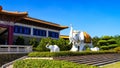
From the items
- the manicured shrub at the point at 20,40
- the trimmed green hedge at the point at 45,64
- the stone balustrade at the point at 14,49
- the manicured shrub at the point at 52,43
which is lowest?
the trimmed green hedge at the point at 45,64

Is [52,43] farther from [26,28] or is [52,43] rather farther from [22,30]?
[26,28]

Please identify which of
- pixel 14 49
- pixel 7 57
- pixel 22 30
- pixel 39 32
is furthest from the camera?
pixel 39 32

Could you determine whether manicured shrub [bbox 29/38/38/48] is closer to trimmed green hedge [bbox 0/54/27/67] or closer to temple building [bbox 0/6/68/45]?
temple building [bbox 0/6/68/45]

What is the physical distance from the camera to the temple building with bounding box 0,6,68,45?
85.6ft

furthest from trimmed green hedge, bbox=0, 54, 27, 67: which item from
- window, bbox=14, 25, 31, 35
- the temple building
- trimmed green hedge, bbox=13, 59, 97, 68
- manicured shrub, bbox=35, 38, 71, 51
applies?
window, bbox=14, 25, 31, 35

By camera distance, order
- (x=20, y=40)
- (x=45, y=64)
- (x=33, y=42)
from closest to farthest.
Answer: (x=45, y=64), (x=20, y=40), (x=33, y=42)

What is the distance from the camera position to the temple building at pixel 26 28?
26.1 metres

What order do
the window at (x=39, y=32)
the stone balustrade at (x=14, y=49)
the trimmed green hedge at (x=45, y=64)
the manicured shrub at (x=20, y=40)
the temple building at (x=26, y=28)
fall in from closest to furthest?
the trimmed green hedge at (x=45, y=64) < the stone balustrade at (x=14, y=49) < the temple building at (x=26, y=28) < the manicured shrub at (x=20, y=40) < the window at (x=39, y=32)

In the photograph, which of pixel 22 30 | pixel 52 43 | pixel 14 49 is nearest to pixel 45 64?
pixel 14 49

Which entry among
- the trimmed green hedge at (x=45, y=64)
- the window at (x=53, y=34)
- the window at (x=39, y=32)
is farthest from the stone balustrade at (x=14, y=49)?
the window at (x=53, y=34)

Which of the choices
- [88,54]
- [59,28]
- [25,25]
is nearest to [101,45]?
[59,28]

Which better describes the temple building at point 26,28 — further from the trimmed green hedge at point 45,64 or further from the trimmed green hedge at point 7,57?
the trimmed green hedge at point 45,64

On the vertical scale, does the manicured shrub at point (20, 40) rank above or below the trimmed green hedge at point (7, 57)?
above

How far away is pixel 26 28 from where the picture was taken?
3338 cm
